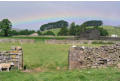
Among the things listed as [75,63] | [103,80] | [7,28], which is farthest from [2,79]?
[7,28]

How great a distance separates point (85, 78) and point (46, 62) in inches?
242

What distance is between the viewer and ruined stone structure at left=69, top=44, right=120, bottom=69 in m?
13.6

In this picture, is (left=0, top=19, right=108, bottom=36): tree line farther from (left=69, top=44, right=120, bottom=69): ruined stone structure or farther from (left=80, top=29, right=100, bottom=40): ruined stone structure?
(left=69, top=44, right=120, bottom=69): ruined stone structure

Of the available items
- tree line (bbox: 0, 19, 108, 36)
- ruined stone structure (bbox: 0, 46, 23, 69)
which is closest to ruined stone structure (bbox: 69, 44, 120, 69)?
ruined stone structure (bbox: 0, 46, 23, 69)

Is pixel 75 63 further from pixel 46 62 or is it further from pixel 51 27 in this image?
pixel 51 27

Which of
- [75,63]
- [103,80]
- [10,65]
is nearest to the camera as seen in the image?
[103,80]

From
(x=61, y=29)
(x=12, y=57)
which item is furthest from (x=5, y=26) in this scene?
(x=12, y=57)

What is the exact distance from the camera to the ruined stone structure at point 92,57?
13.6 m

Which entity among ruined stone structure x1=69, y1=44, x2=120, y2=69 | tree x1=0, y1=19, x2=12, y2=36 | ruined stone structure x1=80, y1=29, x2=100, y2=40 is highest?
tree x1=0, y1=19, x2=12, y2=36

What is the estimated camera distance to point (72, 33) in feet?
336

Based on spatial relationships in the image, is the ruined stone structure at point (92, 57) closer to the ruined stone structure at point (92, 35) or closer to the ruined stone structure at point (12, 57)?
the ruined stone structure at point (12, 57)

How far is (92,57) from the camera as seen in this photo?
45.4 ft

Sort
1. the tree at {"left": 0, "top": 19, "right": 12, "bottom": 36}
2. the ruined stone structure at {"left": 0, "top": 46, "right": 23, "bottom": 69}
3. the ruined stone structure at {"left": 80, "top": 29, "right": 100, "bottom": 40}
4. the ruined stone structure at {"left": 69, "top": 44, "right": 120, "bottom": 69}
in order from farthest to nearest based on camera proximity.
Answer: the tree at {"left": 0, "top": 19, "right": 12, "bottom": 36} → the ruined stone structure at {"left": 80, "top": 29, "right": 100, "bottom": 40} → the ruined stone structure at {"left": 69, "top": 44, "right": 120, "bottom": 69} → the ruined stone structure at {"left": 0, "top": 46, "right": 23, "bottom": 69}

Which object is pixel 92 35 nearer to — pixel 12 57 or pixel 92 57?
pixel 92 57
